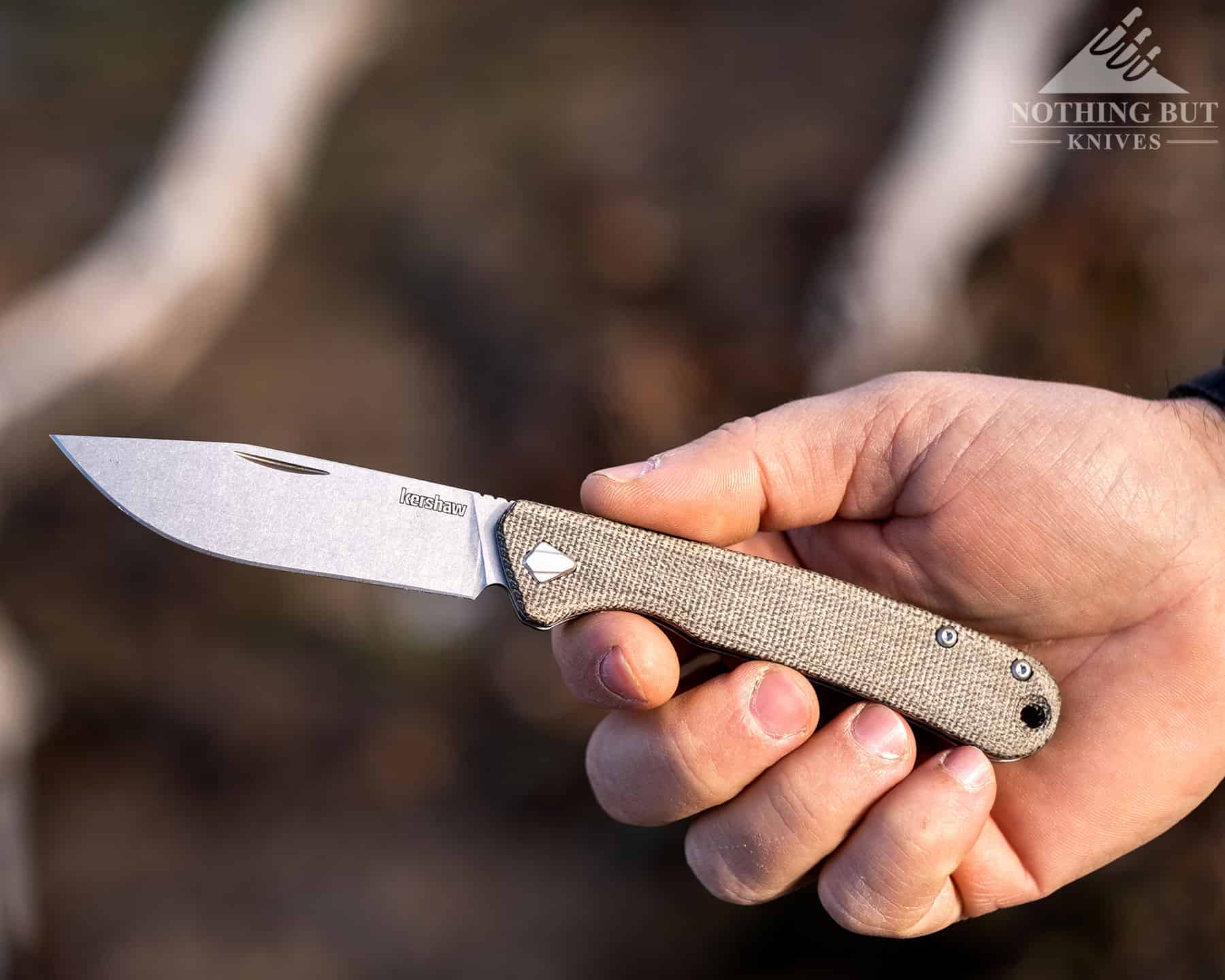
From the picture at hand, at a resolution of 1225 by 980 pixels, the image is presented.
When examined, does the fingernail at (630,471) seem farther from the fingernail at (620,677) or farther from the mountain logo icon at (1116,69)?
the mountain logo icon at (1116,69)

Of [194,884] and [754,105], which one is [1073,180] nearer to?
[754,105]

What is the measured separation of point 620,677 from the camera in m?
1.60

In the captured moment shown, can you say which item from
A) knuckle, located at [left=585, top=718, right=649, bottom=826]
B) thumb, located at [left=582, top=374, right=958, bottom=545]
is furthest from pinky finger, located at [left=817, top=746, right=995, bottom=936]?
thumb, located at [left=582, top=374, right=958, bottom=545]

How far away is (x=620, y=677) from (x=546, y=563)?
0.23 m

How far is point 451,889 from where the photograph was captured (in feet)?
10.1

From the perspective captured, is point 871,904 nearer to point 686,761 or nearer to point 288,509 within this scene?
point 686,761

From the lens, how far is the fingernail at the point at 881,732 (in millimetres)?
1646

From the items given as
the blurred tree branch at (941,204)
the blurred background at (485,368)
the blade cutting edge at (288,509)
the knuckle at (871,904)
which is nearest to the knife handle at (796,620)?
the blade cutting edge at (288,509)

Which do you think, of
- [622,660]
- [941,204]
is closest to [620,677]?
[622,660]

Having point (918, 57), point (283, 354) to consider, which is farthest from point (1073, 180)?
point (283, 354)

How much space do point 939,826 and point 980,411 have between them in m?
0.77

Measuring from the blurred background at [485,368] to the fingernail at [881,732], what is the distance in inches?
50.2

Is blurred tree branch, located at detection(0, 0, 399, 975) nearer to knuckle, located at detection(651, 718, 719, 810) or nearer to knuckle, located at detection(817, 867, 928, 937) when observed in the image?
knuckle, located at detection(651, 718, 719, 810)

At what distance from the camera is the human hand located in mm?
1648
